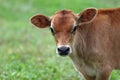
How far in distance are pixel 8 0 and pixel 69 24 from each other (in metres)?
18.4

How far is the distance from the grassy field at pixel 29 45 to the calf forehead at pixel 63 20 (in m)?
2.03

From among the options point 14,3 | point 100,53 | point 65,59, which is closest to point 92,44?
point 100,53

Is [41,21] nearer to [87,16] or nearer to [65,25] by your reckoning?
[65,25]

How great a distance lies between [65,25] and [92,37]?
769 mm

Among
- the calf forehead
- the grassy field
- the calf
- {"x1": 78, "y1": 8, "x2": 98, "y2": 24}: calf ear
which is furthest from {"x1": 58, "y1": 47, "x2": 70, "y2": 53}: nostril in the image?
the grassy field

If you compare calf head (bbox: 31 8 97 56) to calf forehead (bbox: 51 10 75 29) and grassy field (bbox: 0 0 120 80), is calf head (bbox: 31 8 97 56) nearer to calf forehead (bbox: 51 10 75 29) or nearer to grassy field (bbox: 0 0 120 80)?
calf forehead (bbox: 51 10 75 29)

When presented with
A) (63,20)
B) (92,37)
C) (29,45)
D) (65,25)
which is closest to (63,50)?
(65,25)

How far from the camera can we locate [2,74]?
450 inches

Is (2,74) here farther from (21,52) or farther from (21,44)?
(21,44)

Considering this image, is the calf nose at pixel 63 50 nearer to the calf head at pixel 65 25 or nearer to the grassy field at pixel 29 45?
the calf head at pixel 65 25

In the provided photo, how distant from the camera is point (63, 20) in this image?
9523 mm

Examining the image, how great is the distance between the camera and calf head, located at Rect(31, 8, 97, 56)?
30.3 feet

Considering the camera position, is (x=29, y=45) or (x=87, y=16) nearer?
(x=87, y=16)

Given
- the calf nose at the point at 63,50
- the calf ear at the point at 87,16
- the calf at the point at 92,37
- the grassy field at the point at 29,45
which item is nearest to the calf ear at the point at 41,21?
the calf at the point at 92,37
